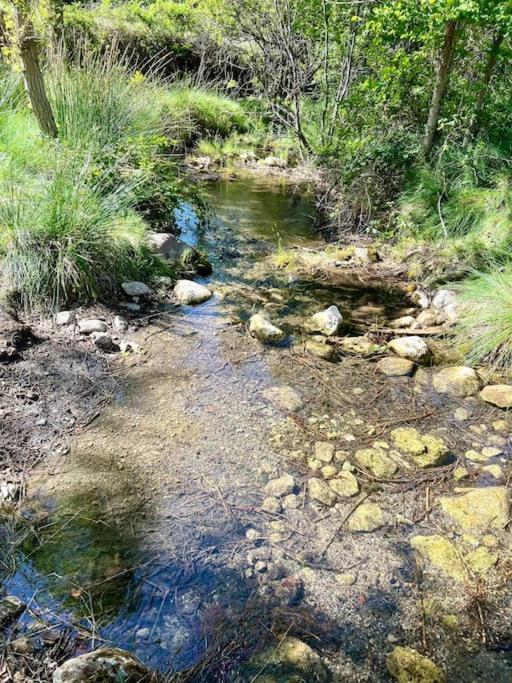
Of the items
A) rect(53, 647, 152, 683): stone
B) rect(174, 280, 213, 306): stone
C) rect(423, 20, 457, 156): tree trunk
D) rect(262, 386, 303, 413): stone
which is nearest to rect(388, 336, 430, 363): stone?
rect(262, 386, 303, 413): stone

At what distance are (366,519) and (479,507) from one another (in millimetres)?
511

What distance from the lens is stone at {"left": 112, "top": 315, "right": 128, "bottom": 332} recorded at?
311cm

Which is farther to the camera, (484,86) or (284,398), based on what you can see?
(484,86)

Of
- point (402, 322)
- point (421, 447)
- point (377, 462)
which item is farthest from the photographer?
point (402, 322)

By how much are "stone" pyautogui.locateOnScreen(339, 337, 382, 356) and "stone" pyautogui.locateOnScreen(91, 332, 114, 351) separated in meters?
1.50

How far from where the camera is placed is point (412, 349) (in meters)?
3.09

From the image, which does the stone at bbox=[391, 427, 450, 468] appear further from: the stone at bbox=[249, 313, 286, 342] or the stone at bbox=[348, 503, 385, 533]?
the stone at bbox=[249, 313, 286, 342]

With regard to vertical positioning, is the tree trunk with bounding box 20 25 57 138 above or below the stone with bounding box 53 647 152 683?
above

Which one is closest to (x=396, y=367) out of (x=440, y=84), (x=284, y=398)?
(x=284, y=398)

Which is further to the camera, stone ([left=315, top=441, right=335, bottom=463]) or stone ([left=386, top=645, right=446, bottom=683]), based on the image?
stone ([left=315, top=441, right=335, bottom=463])

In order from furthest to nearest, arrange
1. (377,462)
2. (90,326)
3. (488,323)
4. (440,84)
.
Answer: (440,84)
(488,323)
(90,326)
(377,462)

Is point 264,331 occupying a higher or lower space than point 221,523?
higher

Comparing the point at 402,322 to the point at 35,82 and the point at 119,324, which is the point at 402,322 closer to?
the point at 119,324

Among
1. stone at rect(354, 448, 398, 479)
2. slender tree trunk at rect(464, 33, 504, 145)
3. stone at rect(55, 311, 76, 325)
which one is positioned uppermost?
slender tree trunk at rect(464, 33, 504, 145)
